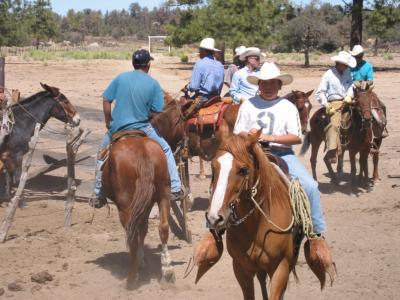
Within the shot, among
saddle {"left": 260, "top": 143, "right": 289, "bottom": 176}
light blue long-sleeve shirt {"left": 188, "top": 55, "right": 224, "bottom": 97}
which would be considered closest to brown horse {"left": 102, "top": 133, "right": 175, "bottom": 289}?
saddle {"left": 260, "top": 143, "right": 289, "bottom": 176}

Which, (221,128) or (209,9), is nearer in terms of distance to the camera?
(221,128)

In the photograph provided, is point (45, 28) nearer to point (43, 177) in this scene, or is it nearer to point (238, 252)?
point (43, 177)

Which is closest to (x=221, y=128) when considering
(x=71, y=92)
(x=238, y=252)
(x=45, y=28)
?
(x=238, y=252)

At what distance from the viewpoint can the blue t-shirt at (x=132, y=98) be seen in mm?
7102

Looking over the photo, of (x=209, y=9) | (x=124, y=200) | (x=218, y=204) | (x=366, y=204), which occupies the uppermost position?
(x=209, y=9)

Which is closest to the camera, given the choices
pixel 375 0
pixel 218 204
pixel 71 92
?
pixel 218 204

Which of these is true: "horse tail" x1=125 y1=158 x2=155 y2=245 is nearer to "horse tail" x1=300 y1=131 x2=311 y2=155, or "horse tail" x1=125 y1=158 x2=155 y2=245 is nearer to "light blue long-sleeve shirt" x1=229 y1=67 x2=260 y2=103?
"light blue long-sleeve shirt" x1=229 y1=67 x2=260 y2=103

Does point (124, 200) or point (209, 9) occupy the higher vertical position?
point (209, 9)

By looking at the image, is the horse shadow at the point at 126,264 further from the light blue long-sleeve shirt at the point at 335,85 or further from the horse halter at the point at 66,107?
the light blue long-sleeve shirt at the point at 335,85

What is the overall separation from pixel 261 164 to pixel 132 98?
2.67m

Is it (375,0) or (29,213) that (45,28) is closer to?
(375,0)

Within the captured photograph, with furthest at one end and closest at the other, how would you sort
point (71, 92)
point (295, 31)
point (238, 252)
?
point (295, 31) → point (71, 92) → point (238, 252)

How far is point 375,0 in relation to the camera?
3341 cm

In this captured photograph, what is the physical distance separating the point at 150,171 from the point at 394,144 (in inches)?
402
